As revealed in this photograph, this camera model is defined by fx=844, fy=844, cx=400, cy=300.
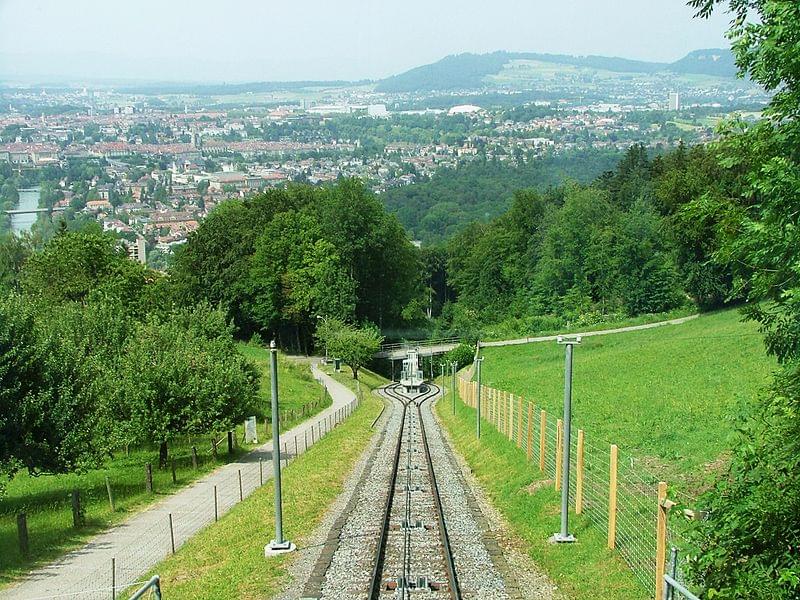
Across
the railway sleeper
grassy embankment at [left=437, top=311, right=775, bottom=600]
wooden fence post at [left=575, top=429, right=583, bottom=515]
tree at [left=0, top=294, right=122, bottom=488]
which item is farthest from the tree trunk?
the railway sleeper

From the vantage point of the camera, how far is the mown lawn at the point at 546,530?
12578 mm

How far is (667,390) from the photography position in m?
26.1

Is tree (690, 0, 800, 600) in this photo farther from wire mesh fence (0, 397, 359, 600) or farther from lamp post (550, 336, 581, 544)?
wire mesh fence (0, 397, 359, 600)

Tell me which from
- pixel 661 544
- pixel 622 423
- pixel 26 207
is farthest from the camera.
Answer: pixel 26 207

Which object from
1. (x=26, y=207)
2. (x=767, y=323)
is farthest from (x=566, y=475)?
(x=26, y=207)

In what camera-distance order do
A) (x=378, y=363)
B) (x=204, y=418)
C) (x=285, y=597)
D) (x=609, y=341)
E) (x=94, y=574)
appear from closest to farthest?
(x=285, y=597) → (x=94, y=574) → (x=204, y=418) → (x=609, y=341) → (x=378, y=363)

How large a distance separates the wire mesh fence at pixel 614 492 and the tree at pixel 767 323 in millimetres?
715

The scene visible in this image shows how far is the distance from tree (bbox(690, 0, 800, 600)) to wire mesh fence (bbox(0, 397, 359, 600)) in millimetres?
8794

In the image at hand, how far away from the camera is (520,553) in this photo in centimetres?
1506

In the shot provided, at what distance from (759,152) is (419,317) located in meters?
74.2

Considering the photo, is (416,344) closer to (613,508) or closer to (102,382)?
(102,382)

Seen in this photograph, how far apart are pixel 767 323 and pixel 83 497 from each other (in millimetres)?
19236

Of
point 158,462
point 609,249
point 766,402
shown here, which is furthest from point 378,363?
point 766,402

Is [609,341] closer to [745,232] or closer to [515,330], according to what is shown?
[515,330]
